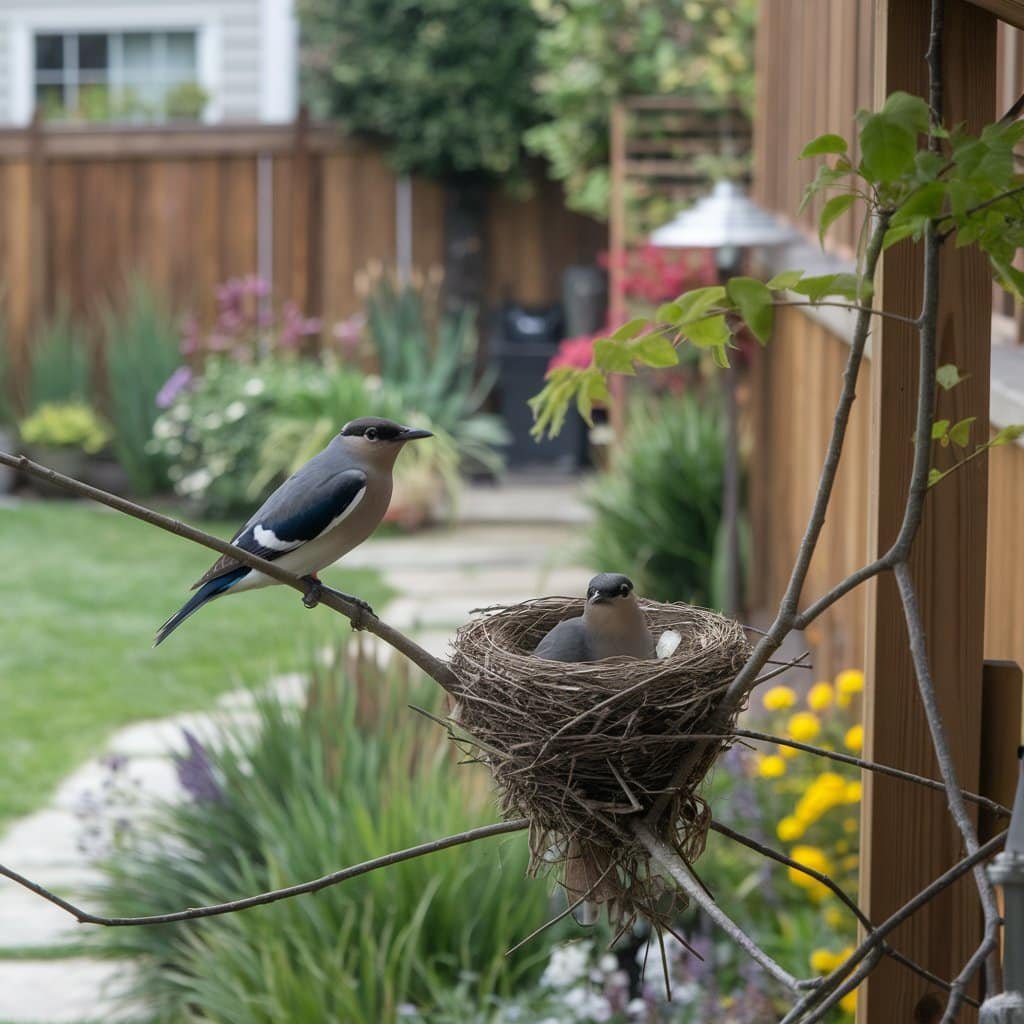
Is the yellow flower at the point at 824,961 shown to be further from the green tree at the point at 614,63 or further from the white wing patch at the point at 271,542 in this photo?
the green tree at the point at 614,63

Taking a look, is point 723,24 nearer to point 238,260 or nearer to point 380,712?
point 238,260

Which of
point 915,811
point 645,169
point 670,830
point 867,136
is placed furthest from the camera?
point 645,169

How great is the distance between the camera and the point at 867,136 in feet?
3.58

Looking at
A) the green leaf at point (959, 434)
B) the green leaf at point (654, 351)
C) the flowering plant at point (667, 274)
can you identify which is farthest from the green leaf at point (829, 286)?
A: the flowering plant at point (667, 274)

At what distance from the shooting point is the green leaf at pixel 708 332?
1.28 metres

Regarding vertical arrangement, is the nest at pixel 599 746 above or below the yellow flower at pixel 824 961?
above

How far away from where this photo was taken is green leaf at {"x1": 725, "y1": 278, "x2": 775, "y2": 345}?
1202mm

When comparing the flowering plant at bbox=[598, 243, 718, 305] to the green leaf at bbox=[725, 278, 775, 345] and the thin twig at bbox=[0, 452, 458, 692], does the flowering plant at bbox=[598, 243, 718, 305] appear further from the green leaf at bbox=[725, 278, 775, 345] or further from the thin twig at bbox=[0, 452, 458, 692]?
the green leaf at bbox=[725, 278, 775, 345]

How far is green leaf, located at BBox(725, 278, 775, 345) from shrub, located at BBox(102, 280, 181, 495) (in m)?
9.26

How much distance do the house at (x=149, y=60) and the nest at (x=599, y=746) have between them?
1219cm

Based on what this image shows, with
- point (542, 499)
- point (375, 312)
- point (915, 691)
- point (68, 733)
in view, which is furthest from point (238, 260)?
point (915, 691)

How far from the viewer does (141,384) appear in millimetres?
10359

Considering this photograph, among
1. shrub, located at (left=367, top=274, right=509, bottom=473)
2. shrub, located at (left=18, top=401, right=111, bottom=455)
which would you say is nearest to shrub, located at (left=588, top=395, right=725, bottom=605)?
shrub, located at (left=367, top=274, right=509, bottom=473)

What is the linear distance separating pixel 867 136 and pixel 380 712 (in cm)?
305
